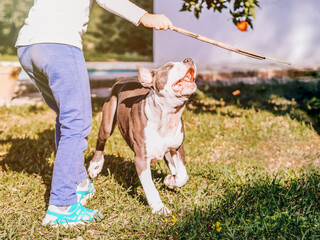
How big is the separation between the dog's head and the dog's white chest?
27cm

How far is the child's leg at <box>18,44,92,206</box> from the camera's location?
265cm

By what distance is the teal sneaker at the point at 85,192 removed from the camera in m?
3.11

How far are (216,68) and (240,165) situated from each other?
6350 millimetres

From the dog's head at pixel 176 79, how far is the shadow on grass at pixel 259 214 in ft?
2.71

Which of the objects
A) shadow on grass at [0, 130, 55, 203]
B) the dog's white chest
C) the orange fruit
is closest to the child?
the dog's white chest

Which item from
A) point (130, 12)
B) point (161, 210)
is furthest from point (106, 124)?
point (130, 12)

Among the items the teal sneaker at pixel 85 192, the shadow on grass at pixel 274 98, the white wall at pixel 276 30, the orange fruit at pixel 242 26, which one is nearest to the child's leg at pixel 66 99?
the teal sneaker at pixel 85 192

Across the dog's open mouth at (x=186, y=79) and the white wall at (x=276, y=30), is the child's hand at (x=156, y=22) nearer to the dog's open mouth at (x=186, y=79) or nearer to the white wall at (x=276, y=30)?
the dog's open mouth at (x=186, y=79)

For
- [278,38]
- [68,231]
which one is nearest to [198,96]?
[278,38]

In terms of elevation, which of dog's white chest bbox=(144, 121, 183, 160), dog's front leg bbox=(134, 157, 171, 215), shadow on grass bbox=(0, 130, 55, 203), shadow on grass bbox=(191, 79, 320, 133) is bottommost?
shadow on grass bbox=(191, 79, 320, 133)

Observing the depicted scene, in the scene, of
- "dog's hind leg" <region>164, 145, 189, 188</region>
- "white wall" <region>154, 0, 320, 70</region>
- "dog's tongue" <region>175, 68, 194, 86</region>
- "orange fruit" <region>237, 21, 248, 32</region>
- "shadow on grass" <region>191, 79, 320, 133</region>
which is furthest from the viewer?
"white wall" <region>154, 0, 320, 70</region>

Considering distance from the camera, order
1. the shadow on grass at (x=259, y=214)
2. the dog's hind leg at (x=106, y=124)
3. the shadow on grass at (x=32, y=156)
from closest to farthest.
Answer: the shadow on grass at (x=259, y=214)
the dog's hind leg at (x=106, y=124)
the shadow on grass at (x=32, y=156)

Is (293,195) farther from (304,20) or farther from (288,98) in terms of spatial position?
(304,20)

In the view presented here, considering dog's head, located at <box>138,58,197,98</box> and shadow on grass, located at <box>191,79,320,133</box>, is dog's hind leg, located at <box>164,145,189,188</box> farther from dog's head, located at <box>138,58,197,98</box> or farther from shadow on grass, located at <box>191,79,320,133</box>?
shadow on grass, located at <box>191,79,320,133</box>
